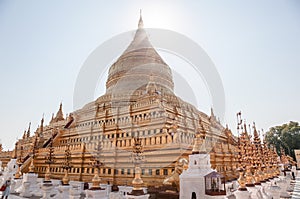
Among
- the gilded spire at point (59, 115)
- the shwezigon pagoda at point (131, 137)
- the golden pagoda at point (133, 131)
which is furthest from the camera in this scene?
the gilded spire at point (59, 115)

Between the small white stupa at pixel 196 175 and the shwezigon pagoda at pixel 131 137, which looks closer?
the small white stupa at pixel 196 175

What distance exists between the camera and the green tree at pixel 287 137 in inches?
1784

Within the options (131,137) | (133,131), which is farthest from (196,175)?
(133,131)

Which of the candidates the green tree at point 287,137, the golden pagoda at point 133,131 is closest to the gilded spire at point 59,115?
the golden pagoda at point 133,131

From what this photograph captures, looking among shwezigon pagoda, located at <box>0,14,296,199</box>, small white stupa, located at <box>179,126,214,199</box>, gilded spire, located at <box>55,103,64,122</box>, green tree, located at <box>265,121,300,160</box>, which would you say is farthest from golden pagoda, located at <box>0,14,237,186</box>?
green tree, located at <box>265,121,300,160</box>

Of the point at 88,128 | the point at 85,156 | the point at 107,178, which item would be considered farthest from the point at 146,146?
the point at 88,128

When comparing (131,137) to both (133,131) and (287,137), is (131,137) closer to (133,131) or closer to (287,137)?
(133,131)

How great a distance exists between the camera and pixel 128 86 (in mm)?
24156

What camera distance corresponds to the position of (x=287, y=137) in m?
46.0

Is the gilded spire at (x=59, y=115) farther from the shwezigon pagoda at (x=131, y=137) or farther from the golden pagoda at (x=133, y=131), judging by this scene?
the golden pagoda at (x=133, y=131)

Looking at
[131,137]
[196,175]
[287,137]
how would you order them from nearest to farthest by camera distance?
[196,175]
[131,137]
[287,137]

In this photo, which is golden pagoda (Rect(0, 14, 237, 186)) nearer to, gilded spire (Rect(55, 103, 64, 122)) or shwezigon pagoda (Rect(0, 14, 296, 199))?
shwezigon pagoda (Rect(0, 14, 296, 199))

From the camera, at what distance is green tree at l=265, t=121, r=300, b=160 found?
45.3 m

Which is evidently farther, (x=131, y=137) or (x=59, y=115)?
(x=59, y=115)
